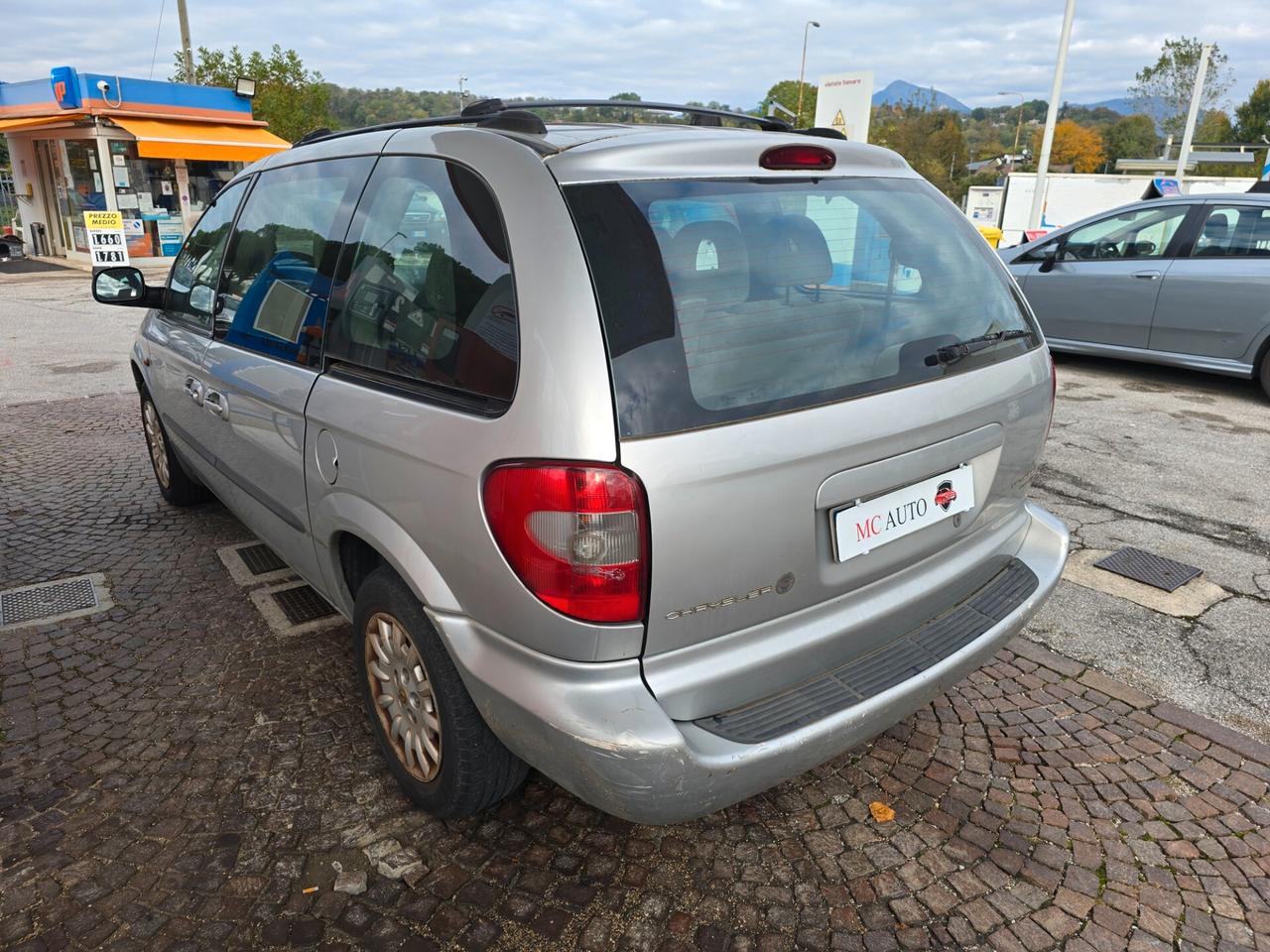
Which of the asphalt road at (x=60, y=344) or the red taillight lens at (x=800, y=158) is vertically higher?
the red taillight lens at (x=800, y=158)

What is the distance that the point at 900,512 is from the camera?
219cm

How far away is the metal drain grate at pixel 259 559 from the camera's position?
412cm

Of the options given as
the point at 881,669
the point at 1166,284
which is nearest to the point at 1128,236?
the point at 1166,284

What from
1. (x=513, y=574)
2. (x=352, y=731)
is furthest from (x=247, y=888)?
(x=513, y=574)

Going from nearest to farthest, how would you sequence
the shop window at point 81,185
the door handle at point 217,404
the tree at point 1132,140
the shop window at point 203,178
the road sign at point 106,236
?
the door handle at point 217,404
the road sign at point 106,236
the shop window at point 81,185
the shop window at point 203,178
the tree at point 1132,140

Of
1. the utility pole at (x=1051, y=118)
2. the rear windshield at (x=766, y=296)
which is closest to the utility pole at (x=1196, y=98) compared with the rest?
the utility pole at (x=1051, y=118)

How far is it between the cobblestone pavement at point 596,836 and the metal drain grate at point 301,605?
12.2 inches

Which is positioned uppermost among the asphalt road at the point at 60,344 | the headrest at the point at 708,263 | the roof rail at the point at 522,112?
the roof rail at the point at 522,112

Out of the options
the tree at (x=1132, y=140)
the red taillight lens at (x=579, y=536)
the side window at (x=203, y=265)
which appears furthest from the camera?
the tree at (x=1132, y=140)

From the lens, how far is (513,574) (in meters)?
1.85

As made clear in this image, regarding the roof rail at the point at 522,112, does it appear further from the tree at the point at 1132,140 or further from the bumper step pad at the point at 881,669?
the tree at the point at 1132,140

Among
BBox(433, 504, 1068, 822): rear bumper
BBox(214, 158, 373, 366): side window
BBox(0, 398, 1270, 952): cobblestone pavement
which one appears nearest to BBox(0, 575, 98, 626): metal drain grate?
BBox(0, 398, 1270, 952): cobblestone pavement

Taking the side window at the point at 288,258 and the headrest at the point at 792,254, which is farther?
the side window at the point at 288,258

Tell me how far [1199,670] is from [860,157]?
2.38 m
